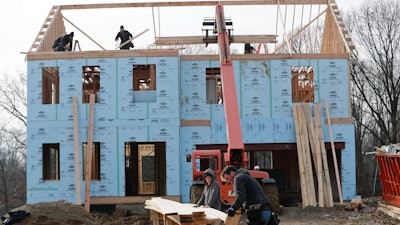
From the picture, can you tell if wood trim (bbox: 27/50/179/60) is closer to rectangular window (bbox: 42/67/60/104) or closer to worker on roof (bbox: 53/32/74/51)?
rectangular window (bbox: 42/67/60/104)

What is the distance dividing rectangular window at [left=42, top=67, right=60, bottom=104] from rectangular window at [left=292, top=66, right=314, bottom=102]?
31.5 ft

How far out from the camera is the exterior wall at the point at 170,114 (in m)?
24.4

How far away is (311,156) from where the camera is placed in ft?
80.2

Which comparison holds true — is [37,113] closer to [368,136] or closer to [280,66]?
[280,66]

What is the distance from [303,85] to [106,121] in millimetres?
8915

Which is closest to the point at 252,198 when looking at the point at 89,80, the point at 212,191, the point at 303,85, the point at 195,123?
the point at 212,191

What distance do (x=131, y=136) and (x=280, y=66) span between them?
20.1ft

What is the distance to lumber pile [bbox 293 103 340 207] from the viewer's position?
23.1 m

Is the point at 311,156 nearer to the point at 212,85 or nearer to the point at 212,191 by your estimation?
the point at 212,85

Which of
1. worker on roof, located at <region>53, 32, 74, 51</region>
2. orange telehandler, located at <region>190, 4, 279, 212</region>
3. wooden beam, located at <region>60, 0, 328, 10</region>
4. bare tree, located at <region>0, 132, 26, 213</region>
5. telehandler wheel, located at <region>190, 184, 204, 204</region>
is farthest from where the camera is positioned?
bare tree, located at <region>0, 132, 26, 213</region>

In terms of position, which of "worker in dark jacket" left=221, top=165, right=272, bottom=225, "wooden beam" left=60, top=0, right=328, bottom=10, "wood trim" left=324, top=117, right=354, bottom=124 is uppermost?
"wooden beam" left=60, top=0, right=328, bottom=10

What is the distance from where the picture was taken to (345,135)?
2491 cm

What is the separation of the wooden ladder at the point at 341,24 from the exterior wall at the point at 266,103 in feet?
2.19

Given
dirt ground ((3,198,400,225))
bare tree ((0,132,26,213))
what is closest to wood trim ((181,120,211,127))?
dirt ground ((3,198,400,225))
